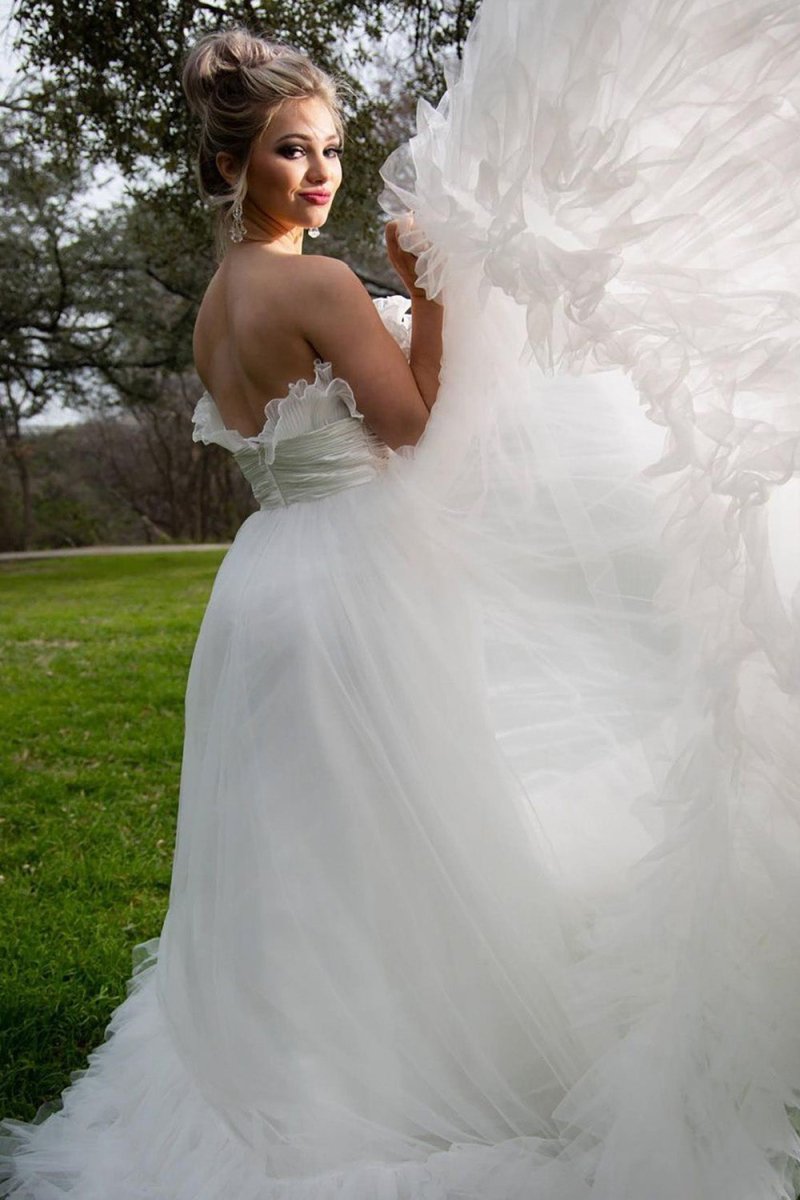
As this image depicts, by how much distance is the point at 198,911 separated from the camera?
240cm

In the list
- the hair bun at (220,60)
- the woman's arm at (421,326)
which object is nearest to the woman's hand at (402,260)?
the woman's arm at (421,326)

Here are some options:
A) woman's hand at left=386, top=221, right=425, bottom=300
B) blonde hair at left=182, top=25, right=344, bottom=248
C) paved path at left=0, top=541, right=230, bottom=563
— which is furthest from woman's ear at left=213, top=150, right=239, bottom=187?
paved path at left=0, top=541, right=230, bottom=563

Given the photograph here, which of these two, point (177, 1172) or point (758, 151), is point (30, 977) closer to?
point (177, 1172)

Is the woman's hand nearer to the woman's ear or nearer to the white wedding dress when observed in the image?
the white wedding dress

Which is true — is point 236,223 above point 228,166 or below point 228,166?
below

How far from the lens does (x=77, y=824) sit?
4.75 metres

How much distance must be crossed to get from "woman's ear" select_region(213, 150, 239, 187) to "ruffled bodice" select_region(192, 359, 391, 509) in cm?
48

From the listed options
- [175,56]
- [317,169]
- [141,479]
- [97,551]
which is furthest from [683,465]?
[141,479]

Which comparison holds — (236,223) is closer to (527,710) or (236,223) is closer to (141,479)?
(527,710)

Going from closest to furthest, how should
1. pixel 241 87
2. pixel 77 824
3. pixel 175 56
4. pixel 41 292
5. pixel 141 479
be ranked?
pixel 241 87, pixel 77 824, pixel 175 56, pixel 41 292, pixel 141 479

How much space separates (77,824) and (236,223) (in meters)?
3.17

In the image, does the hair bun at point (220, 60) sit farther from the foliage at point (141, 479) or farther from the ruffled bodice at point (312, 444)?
the foliage at point (141, 479)

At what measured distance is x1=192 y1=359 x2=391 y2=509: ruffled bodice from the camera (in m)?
2.23

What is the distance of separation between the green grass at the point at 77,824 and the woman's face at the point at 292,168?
225 centimetres
